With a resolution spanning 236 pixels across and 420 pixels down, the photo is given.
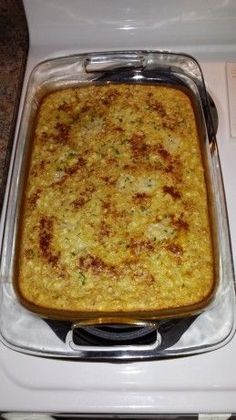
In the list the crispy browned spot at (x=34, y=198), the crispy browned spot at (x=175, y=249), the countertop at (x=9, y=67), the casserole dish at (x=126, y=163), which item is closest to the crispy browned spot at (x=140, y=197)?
the casserole dish at (x=126, y=163)

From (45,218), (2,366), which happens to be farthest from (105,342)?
(45,218)

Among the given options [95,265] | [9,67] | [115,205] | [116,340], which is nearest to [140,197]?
[115,205]

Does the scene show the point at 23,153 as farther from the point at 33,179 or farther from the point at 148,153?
the point at 148,153

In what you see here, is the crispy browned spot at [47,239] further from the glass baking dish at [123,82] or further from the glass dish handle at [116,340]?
the glass dish handle at [116,340]

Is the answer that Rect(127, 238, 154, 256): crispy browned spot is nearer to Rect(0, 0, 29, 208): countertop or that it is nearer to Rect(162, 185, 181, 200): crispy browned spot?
Rect(162, 185, 181, 200): crispy browned spot

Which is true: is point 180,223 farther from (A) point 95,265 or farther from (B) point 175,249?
(A) point 95,265

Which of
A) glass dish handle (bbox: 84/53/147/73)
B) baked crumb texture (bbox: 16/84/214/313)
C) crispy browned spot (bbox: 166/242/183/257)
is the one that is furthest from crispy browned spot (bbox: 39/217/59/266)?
glass dish handle (bbox: 84/53/147/73)

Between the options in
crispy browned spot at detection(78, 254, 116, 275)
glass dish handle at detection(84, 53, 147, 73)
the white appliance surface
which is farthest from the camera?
glass dish handle at detection(84, 53, 147, 73)
